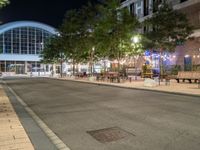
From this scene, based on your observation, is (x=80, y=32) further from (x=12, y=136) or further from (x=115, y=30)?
(x=12, y=136)

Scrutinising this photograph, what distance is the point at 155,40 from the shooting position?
107 feet

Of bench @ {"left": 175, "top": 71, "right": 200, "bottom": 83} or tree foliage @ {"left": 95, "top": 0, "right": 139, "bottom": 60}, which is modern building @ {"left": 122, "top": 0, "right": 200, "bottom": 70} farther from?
bench @ {"left": 175, "top": 71, "right": 200, "bottom": 83}

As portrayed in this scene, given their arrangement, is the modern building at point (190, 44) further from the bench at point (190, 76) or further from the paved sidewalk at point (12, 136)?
the paved sidewalk at point (12, 136)

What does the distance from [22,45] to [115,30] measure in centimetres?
6819

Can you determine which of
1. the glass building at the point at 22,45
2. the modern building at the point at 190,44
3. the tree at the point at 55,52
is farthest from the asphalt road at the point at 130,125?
the glass building at the point at 22,45

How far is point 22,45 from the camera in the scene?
97438 mm

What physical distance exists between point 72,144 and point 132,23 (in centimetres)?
3014

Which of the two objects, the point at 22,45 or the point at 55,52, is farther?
the point at 22,45

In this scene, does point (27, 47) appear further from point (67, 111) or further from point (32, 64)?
point (67, 111)

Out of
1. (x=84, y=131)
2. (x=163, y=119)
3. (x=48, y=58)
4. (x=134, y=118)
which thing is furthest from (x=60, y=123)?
(x=48, y=58)

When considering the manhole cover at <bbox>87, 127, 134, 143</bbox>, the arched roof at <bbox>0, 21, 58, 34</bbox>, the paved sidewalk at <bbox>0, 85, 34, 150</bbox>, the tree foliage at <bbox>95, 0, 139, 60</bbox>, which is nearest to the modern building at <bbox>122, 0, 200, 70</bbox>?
the tree foliage at <bbox>95, 0, 139, 60</bbox>

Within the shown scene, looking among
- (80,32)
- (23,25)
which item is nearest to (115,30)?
(80,32)

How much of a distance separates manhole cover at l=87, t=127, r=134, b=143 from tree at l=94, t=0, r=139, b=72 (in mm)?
26191

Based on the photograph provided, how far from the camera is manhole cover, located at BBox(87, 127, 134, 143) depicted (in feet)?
24.2
